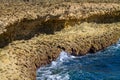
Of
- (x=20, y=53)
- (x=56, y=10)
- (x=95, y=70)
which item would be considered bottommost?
(x=95, y=70)

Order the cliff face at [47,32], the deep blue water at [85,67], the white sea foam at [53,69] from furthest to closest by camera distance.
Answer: the cliff face at [47,32], the deep blue water at [85,67], the white sea foam at [53,69]

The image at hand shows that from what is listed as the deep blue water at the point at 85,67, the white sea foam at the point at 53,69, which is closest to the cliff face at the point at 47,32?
the white sea foam at the point at 53,69

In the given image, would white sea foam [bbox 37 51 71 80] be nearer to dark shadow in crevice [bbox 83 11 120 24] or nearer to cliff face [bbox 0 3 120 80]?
cliff face [bbox 0 3 120 80]

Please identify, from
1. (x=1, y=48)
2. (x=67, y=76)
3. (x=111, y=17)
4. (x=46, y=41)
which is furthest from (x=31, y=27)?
(x=111, y=17)

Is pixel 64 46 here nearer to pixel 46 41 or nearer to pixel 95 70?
pixel 46 41

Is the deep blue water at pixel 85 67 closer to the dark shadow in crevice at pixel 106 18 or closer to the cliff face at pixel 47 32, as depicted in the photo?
the cliff face at pixel 47 32

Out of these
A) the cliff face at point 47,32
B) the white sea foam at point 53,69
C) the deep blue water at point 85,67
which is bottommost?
the deep blue water at point 85,67
